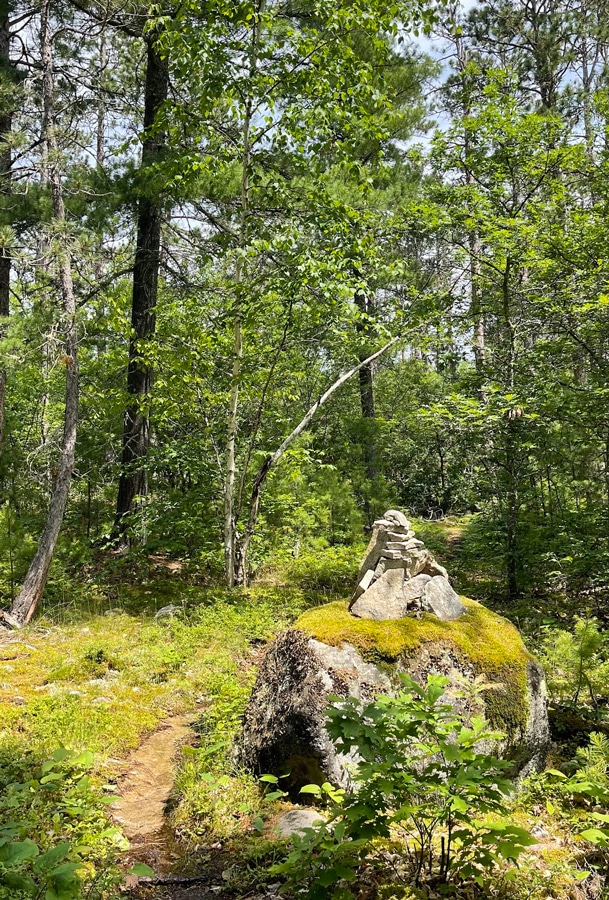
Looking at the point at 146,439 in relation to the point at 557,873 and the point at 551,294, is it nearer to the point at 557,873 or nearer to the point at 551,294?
the point at 551,294

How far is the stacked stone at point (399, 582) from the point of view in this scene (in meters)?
4.52

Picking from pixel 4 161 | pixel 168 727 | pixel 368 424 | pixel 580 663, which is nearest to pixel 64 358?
pixel 4 161

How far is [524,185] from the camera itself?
8359mm

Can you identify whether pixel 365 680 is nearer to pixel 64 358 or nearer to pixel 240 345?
pixel 240 345

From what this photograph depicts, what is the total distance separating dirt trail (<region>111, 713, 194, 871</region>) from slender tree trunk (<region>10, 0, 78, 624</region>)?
10.5 ft

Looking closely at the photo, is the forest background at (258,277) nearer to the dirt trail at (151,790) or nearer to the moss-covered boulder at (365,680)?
the moss-covered boulder at (365,680)

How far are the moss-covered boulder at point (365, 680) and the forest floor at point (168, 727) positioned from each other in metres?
0.31

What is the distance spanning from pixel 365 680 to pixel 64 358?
537cm

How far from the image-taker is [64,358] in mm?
7102

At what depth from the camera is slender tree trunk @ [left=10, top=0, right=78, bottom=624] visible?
6910mm

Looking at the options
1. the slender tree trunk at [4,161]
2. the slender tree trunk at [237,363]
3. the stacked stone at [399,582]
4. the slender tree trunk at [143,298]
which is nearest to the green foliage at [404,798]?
the stacked stone at [399,582]

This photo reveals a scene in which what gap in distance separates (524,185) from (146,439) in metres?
6.91

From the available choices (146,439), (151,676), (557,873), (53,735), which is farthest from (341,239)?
(557,873)

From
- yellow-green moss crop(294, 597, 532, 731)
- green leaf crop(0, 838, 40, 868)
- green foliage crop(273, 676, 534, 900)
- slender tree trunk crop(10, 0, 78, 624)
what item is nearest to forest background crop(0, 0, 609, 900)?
slender tree trunk crop(10, 0, 78, 624)
